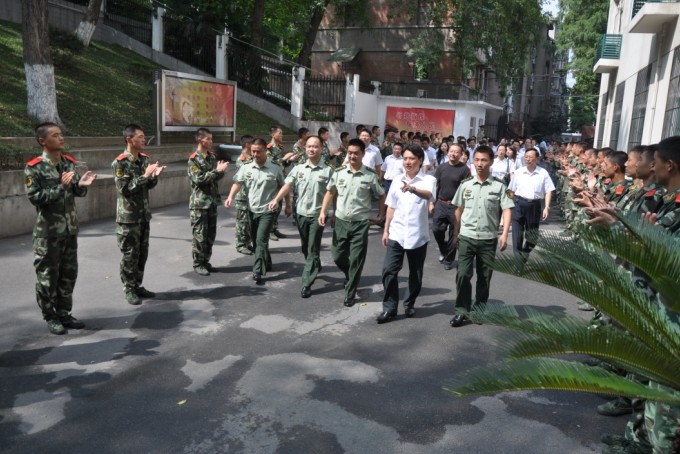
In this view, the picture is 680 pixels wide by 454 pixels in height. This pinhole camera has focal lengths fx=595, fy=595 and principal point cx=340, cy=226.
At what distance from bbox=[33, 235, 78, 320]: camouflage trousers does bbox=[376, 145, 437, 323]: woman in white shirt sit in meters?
2.89

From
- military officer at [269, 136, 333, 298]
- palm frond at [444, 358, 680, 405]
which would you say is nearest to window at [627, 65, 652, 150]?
military officer at [269, 136, 333, 298]

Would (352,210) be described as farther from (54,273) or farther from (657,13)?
A: (657,13)

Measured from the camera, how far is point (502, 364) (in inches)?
95.8

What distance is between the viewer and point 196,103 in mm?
14305

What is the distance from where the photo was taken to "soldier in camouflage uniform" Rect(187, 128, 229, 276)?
709 centimetres

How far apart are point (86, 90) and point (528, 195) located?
38.3 feet

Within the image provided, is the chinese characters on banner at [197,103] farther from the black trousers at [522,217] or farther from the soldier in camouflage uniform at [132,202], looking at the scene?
the black trousers at [522,217]

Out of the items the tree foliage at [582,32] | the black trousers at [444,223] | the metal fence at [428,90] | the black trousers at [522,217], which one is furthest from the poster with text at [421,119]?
the black trousers at [444,223]

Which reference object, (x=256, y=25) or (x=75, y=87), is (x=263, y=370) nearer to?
(x=75, y=87)

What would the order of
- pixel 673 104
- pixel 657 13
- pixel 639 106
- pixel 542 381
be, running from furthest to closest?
1. pixel 639 106
2. pixel 657 13
3. pixel 673 104
4. pixel 542 381

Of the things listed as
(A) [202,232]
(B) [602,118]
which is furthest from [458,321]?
(B) [602,118]

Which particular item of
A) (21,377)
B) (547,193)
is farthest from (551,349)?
(547,193)

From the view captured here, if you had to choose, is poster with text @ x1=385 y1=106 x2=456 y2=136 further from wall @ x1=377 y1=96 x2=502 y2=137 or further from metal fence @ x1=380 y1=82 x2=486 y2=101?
metal fence @ x1=380 y1=82 x2=486 y2=101

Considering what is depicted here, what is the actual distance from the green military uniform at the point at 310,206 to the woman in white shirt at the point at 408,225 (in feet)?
3.43
